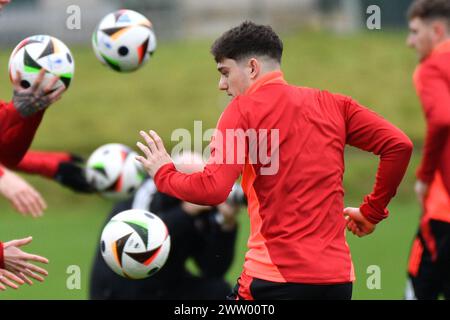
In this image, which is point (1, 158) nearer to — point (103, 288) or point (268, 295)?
point (103, 288)

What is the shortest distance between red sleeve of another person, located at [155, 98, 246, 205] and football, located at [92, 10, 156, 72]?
72.5 inches

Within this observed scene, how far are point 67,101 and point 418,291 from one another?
13658mm

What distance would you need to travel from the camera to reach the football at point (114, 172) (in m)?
Answer: 6.76

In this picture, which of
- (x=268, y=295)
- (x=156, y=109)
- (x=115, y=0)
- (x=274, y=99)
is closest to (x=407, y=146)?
(x=274, y=99)

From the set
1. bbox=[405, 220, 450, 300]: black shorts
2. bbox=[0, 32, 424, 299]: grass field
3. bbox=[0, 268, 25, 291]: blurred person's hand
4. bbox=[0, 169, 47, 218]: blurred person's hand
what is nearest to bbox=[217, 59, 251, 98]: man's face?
bbox=[0, 268, 25, 291]: blurred person's hand

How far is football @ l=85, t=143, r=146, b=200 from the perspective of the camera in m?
6.76

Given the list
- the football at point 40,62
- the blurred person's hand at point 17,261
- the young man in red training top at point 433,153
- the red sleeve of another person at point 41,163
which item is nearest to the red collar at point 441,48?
the young man in red training top at point 433,153

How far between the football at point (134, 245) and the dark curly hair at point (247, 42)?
124 centimetres

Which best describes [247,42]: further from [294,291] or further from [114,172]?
[114,172]

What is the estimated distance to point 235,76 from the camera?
4.73 metres

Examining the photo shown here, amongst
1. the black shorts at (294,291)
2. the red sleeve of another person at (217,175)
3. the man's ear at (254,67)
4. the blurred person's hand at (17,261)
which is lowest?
the black shorts at (294,291)

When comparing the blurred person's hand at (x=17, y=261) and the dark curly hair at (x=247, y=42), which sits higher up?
the dark curly hair at (x=247, y=42)

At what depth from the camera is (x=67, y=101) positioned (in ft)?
63.5

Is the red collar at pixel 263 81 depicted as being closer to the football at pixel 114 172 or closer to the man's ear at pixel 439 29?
the football at pixel 114 172
